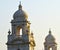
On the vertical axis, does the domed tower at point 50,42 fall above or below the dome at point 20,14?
below

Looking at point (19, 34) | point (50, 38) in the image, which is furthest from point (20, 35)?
point (50, 38)

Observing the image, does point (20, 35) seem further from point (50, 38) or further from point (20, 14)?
point (50, 38)

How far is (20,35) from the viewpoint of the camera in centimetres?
7338

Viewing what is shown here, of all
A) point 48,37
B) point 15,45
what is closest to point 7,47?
point 15,45

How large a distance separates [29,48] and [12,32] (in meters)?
4.18

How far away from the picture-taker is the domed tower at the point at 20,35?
72.9 metres

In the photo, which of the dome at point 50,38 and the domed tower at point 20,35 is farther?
the dome at point 50,38

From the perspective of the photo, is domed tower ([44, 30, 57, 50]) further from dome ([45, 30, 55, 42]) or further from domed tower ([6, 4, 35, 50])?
domed tower ([6, 4, 35, 50])

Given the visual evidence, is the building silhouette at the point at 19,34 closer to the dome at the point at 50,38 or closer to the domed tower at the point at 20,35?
the domed tower at the point at 20,35

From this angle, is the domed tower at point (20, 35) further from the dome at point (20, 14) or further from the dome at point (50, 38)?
the dome at point (50, 38)

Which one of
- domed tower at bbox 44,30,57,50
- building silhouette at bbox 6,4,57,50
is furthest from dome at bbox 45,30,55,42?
building silhouette at bbox 6,4,57,50

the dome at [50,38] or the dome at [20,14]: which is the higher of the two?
the dome at [20,14]

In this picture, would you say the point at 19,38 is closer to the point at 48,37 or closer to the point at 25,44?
the point at 25,44

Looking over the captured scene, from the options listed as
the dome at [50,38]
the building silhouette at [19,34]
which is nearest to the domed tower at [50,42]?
the dome at [50,38]
